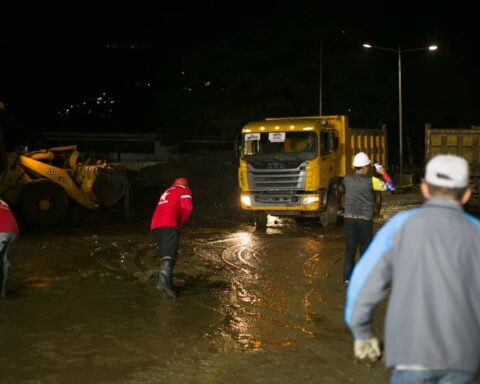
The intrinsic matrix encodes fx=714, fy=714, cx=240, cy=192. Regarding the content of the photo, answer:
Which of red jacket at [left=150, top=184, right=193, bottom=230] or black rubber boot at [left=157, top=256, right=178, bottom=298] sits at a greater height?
red jacket at [left=150, top=184, right=193, bottom=230]

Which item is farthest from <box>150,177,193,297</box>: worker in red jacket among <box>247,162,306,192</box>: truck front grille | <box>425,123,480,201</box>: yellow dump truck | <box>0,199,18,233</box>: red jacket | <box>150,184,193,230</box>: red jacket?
<box>425,123,480,201</box>: yellow dump truck

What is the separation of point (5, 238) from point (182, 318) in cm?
281

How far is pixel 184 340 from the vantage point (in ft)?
24.1

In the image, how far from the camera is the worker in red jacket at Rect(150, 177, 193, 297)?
9.45 meters

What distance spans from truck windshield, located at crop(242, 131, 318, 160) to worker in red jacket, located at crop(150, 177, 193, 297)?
8392 millimetres

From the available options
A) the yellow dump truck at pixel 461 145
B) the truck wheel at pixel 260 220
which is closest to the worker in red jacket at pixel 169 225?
the truck wheel at pixel 260 220

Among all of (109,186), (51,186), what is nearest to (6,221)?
(51,186)

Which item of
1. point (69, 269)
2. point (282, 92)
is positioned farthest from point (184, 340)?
point (282, 92)

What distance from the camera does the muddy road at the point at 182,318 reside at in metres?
6.29

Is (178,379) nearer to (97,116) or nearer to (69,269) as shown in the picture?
(69,269)

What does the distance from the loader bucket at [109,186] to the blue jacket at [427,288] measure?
17.9m

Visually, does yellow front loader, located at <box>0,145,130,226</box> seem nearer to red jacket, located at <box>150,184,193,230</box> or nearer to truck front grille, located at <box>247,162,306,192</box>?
truck front grille, located at <box>247,162,306,192</box>

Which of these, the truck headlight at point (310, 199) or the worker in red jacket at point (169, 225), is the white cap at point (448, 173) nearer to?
the worker in red jacket at point (169, 225)

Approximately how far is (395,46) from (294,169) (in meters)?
30.5
